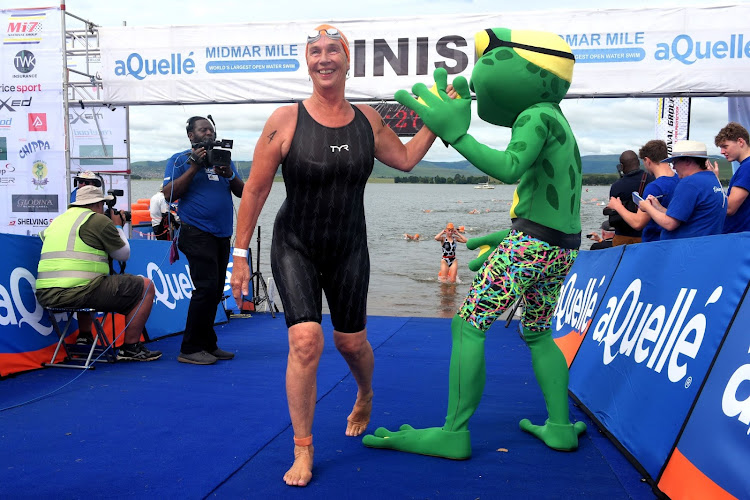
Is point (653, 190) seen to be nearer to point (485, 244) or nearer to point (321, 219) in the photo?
point (485, 244)

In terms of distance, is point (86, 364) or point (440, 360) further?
point (440, 360)

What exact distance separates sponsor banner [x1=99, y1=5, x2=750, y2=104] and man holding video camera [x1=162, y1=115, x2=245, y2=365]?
11.5 ft

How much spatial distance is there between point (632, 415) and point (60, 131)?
887 cm

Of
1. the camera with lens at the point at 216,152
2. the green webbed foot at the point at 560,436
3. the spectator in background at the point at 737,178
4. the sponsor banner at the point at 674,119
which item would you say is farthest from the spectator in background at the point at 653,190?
the sponsor banner at the point at 674,119

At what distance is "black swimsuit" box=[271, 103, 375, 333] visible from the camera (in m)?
2.83

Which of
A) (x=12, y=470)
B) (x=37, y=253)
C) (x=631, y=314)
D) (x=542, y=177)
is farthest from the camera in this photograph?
(x=37, y=253)

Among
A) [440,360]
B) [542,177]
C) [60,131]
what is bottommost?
[440,360]

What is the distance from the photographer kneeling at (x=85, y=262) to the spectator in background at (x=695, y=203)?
4.27m

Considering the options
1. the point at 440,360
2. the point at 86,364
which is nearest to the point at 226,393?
the point at 86,364

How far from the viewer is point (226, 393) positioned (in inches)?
169

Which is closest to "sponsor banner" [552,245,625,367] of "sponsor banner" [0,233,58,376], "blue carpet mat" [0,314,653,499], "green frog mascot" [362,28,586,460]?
"blue carpet mat" [0,314,653,499]

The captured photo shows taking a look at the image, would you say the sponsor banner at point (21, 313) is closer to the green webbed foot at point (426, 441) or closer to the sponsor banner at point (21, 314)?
the sponsor banner at point (21, 314)

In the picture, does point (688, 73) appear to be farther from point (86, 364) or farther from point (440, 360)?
point (86, 364)

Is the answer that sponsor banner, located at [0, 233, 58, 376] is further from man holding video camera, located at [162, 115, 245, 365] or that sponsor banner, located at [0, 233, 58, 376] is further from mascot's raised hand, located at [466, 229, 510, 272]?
mascot's raised hand, located at [466, 229, 510, 272]
